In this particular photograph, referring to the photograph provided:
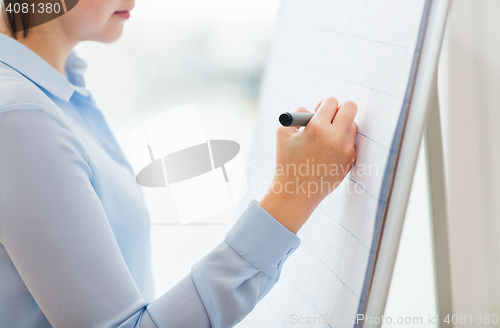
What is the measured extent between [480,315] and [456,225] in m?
0.11

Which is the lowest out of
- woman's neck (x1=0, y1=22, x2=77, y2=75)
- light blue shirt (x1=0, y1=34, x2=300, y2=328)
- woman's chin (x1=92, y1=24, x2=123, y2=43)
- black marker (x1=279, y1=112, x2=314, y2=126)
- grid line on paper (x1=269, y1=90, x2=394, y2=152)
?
light blue shirt (x1=0, y1=34, x2=300, y2=328)

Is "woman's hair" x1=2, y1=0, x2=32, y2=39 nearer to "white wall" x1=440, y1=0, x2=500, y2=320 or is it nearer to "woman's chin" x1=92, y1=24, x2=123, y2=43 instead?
"woman's chin" x1=92, y1=24, x2=123, y2=43

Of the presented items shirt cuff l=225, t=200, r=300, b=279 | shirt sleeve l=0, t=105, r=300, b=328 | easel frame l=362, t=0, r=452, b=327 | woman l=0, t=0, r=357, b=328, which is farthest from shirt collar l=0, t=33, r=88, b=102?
easel frame l=362, t=0, r=452, b=327

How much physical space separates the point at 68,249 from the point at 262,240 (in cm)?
19

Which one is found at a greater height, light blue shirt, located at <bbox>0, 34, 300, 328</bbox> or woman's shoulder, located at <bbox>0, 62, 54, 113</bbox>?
woman's shoulder, located at <bbox>0, 62, 54, 113</bbox>

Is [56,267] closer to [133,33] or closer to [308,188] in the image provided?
[308,188]

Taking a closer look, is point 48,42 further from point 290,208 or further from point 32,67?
point 290,208

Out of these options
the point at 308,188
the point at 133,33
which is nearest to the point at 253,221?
the point at 308,188

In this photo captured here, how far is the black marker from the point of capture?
349mm

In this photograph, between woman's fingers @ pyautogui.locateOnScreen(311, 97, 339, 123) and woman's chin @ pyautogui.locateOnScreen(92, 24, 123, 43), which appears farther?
woman's chin @ pyautogui.locateOnScreen(92, 24, 123, 43)

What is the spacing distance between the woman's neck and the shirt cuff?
362 millimetres

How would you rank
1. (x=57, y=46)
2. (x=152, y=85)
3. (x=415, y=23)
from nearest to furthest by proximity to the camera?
(x=415, y=23)
(x=57, y=46)
(x=152, y=85)

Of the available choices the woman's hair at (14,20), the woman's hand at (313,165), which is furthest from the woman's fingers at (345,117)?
the woman's hair at (14,20)

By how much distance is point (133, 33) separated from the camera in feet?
3.45
